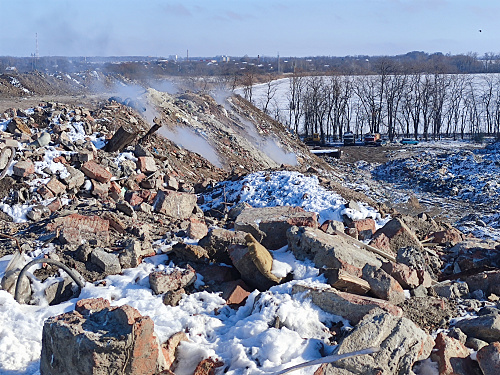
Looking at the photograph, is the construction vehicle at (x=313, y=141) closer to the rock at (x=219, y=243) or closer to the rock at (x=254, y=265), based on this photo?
the rock at (x=219, y=243)

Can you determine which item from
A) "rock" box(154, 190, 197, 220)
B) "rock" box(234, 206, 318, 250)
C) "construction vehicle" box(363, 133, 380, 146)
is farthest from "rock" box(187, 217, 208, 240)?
"construction vehicle" box(363, 133, 380, 146)

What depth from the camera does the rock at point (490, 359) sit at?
385cm

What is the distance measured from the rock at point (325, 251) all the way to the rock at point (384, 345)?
3.52 ft

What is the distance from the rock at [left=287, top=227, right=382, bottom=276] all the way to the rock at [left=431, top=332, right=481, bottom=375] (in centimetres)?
126

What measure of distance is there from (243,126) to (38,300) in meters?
18.5

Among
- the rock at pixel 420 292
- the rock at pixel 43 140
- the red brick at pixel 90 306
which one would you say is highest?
the rock at pixel 43 140

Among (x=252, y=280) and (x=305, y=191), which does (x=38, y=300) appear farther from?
(x=305, y=191)

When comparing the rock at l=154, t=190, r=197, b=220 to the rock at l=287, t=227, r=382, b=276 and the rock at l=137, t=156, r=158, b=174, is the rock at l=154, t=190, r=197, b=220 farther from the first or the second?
the rock at l=287, t=227, r=382, b=276

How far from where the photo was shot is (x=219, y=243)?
18.5 feet

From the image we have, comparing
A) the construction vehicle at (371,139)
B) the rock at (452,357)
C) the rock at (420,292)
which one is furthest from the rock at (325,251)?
the construction vehicle at (371,139)

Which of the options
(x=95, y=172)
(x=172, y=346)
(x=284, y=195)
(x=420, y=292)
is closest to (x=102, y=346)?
(x=172, y=346)

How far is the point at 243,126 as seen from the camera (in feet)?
74.8

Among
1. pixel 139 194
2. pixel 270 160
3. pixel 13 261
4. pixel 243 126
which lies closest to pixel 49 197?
pixel 139 194

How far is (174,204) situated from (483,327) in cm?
530
